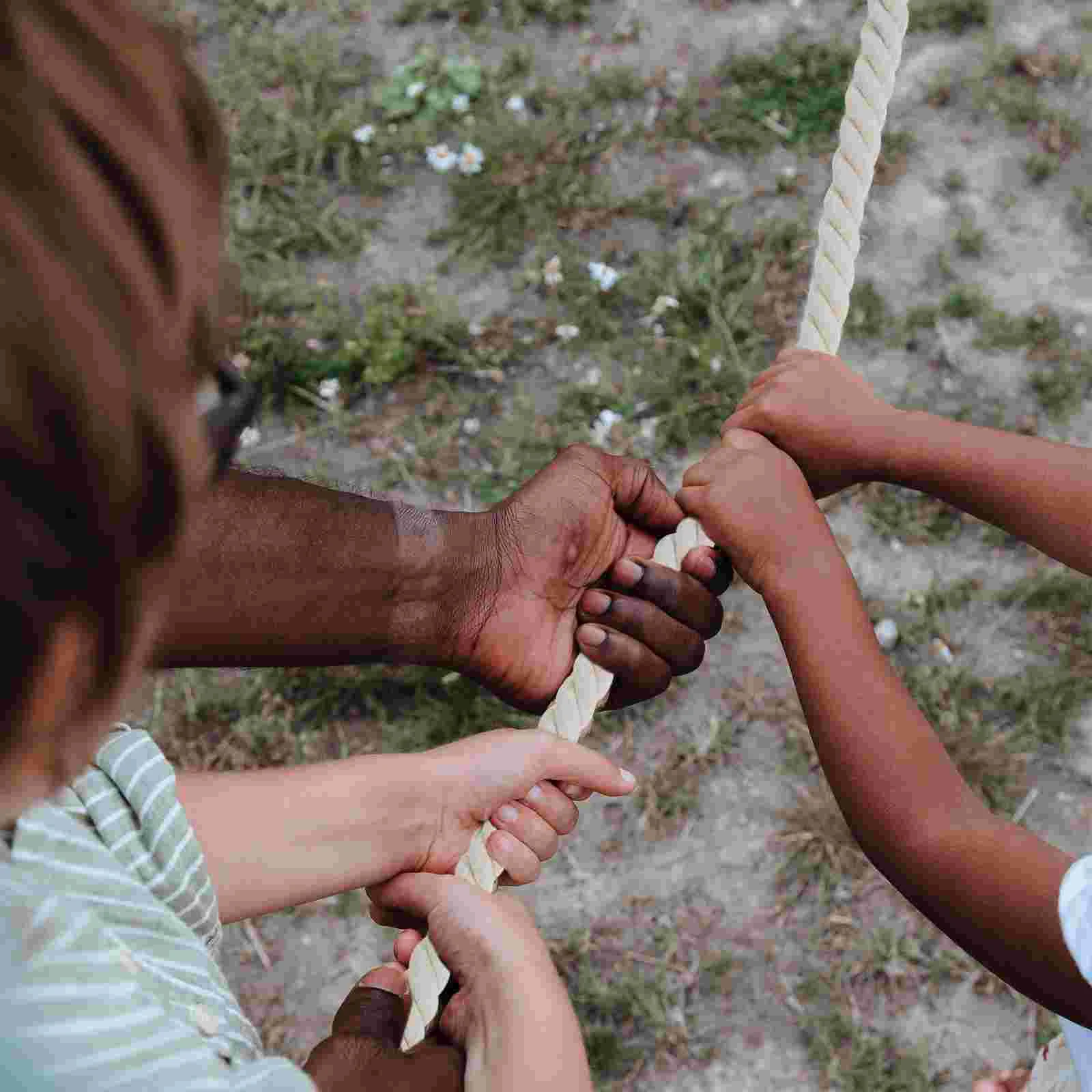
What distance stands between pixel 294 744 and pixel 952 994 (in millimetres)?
1067

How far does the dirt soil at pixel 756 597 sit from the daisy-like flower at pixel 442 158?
4 cm

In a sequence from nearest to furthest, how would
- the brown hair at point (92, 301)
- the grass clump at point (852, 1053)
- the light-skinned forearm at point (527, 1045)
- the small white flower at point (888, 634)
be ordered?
1. the brown hair at point (92, 301)
2. the light-skinned forearm at point (527, 1045)
3. the grass clump at point (852, 1053)
4. the small white flower at point (888, 634)

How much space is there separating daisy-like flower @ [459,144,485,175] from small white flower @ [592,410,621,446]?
62 centimetres

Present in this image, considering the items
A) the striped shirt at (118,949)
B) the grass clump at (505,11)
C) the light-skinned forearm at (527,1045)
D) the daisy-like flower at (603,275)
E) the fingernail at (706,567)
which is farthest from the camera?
the grass clump at (505,11)

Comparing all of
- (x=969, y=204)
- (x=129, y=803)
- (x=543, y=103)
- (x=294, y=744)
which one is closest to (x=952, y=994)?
(x=294, y=744)

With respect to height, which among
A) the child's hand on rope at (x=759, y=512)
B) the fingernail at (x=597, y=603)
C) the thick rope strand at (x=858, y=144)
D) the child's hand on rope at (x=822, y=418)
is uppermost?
the thick rope strand at (x=858, y=144)

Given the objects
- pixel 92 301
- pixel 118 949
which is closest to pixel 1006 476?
pixel 118 949

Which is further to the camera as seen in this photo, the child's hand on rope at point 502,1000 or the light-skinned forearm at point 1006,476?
the light-skinned forearm at point 1006,476

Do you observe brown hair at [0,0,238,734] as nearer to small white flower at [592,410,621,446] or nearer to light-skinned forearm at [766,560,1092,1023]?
light-skinned forearm at [766,560,1092,1023]

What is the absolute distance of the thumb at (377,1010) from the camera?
4.07 feet

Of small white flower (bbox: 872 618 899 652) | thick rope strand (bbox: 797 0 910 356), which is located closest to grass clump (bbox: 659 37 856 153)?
small white flower (bbox: 872 618 899 652)

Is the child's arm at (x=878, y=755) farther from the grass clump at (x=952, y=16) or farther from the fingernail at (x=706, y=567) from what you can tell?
the grass clump at (x=952, y=16)

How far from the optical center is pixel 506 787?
1.46 meters

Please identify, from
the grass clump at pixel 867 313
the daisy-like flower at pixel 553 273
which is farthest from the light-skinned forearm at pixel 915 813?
the daisy-like flower at pixel 553 273
